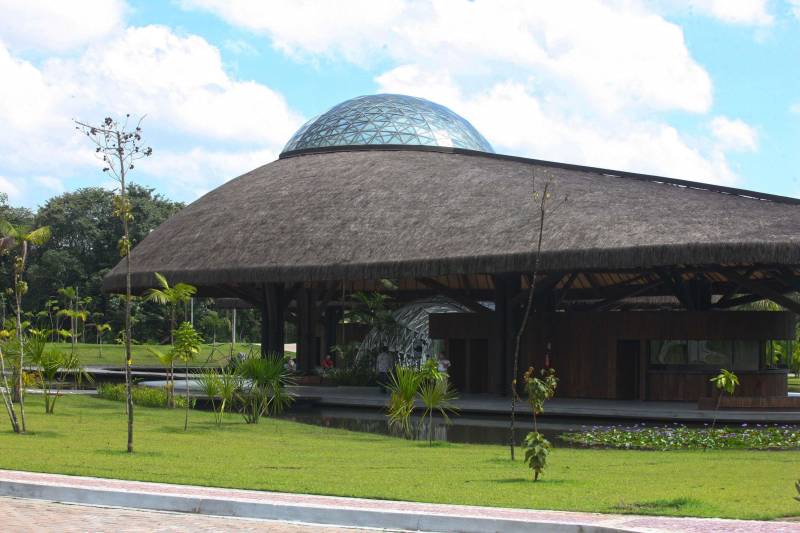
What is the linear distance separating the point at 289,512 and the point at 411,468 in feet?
15.9

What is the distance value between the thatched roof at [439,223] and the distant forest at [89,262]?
3170cm

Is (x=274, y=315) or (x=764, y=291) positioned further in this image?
(x=274, y=315)

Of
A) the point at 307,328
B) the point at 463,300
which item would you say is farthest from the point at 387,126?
the point at 463,300

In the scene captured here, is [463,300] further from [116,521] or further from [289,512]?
[116,521]

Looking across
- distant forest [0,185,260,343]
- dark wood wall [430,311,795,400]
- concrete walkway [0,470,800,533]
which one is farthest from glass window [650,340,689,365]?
distant forest [0,185,260,343]

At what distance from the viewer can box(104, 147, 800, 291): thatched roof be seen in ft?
89.9

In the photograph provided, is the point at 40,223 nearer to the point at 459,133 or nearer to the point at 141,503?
the point at 459,133

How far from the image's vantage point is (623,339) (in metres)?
31.6

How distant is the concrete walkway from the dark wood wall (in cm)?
2119

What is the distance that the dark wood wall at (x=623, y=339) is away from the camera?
100.0 feet

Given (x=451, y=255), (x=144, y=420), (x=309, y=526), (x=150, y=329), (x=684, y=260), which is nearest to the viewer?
(x=309, y=526)

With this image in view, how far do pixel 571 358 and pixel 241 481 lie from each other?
21.2m

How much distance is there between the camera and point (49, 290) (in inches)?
2970

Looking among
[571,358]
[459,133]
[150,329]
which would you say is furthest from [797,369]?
[150,329]
